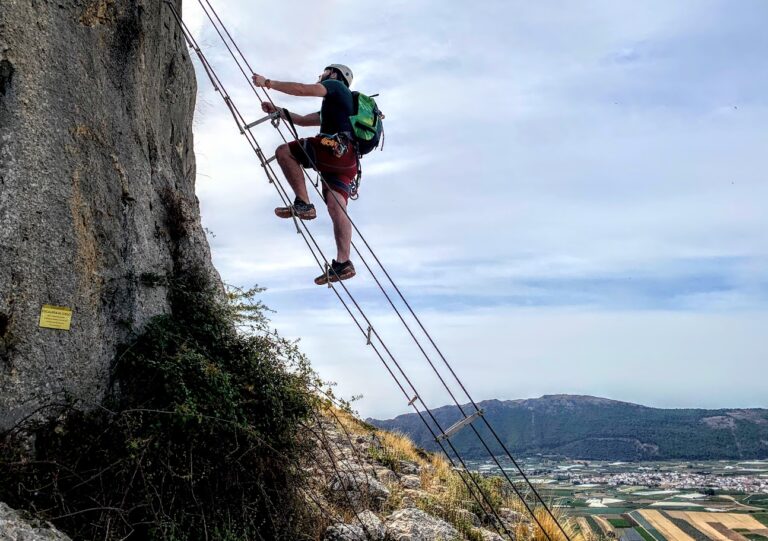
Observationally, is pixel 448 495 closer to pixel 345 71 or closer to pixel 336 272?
Answer: pixel 336 272

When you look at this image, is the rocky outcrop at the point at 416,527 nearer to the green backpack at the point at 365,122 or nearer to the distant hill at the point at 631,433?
the green backpack at the point at 365,122

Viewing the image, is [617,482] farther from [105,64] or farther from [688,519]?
[105,64]

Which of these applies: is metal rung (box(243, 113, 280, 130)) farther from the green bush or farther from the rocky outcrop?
the rocky outcrop

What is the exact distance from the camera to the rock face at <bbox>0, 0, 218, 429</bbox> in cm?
604

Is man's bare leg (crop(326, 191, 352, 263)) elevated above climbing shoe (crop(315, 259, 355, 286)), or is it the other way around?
man's bare leg (crop(326, 191, 352, 263))

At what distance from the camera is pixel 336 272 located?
29.7 feet

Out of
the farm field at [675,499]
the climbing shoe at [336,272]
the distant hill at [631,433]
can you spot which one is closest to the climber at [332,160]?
the climbing shoe at [336,272]

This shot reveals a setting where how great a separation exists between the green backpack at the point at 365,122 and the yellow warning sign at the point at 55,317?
4729mm

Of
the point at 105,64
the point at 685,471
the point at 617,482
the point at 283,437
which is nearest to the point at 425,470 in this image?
the point at 283,437

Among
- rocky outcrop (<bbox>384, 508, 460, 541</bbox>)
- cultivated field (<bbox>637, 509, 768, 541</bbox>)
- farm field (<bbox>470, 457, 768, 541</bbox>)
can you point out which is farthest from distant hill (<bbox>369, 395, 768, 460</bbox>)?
rocky outcrop (<bbox>384, 508, 460, 541</bbox>)

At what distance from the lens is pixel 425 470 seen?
13.9m

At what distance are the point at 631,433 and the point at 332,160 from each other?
13821 cm

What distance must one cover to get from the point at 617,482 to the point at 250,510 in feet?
269

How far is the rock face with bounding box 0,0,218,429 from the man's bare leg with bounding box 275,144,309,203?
1584 mm
